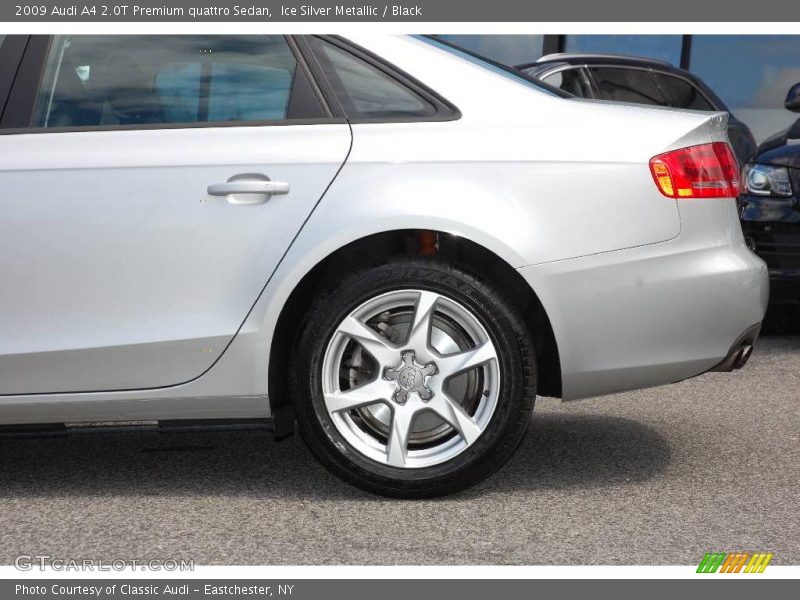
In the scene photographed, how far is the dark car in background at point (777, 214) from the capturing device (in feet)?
22.6

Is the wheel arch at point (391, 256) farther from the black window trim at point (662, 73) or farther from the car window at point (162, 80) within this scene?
the black window trim at point (662, 73)

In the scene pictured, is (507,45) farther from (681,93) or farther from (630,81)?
(630,81)

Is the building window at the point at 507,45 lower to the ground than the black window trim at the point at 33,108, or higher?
lower

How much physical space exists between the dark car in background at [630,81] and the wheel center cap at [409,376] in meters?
5.46

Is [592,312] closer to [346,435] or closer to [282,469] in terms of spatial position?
[346,435]

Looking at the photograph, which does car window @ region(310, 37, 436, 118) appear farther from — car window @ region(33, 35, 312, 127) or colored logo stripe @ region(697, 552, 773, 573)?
colored logo stripe @ region(697, 552, 773, 573)

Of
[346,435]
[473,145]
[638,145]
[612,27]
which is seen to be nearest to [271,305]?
[346,435]

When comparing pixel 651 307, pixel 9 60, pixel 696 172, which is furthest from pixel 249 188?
pixel 696 172

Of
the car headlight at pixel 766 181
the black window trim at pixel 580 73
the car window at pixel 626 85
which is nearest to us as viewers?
the car headlight at pixel 766 181

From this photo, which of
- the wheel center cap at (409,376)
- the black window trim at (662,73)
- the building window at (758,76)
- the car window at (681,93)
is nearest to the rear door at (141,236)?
the wheel center cap at (409,376)

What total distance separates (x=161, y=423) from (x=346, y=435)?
60 centimetres

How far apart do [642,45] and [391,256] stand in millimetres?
10675

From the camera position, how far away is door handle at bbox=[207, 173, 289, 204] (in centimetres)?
398

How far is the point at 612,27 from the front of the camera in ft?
19.5
